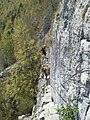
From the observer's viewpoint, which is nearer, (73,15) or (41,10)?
(73,15)

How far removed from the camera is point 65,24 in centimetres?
1752

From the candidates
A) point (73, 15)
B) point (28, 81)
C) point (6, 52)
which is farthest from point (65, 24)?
point (6, 52)

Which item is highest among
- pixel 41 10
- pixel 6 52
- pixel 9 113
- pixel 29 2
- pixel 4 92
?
pixel 29 2

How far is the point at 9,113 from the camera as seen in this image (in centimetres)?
4169

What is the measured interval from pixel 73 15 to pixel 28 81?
81.3 feet

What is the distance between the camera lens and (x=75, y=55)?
49.1ft

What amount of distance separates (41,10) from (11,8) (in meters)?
43.2

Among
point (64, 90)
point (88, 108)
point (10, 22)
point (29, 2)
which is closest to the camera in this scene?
point (88, 108)

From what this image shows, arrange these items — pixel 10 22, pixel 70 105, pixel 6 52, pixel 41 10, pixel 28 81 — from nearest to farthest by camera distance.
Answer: pixel 70 105, pixel 28 81, pixel 41 10, pixel 6 52, pixel 10 22

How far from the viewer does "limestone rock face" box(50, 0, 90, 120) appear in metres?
13.2

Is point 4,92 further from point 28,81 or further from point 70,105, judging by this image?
point 70,105

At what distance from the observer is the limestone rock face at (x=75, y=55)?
1324cm

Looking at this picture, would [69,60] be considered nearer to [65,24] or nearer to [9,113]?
[65,24]

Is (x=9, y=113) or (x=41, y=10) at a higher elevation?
(x=41, y=10)
